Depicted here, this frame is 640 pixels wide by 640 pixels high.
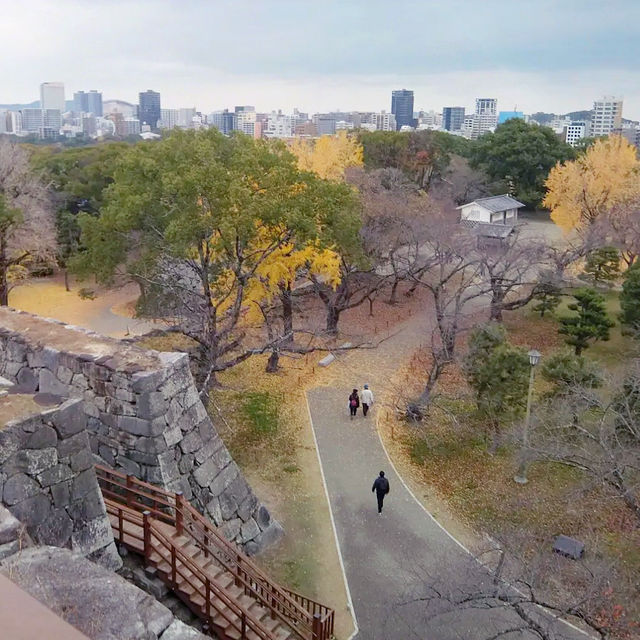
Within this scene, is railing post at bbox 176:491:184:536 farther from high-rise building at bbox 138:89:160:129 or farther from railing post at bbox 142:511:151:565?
high-rise building at bbox 138:89:160:129

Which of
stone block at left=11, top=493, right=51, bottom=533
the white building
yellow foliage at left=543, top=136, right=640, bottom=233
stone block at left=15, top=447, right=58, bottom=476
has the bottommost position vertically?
stone block at left=11, top=493, right=51, bottom=533

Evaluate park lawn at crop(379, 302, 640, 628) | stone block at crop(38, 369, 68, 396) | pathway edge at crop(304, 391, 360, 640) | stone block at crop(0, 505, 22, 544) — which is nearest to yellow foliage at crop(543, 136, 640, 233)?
park lawn at crop(379, 302, 640, 628)

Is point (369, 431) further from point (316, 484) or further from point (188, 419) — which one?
point (188, 419)

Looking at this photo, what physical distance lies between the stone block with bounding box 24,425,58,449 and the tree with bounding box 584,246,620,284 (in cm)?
1969

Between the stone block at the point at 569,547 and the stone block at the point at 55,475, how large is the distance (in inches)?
286

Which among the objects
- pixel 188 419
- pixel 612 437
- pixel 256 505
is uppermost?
pixel 188 419

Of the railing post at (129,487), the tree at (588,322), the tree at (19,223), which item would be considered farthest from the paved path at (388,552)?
the tree at (19,223)

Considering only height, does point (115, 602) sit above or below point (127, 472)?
above

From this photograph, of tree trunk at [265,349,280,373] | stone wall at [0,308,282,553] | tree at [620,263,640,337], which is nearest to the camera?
stone wall at [0,308,282,553]

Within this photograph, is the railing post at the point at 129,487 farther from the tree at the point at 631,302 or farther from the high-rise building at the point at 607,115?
the high-rise building at the point at 607,115

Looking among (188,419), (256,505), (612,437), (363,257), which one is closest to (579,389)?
(612,437)

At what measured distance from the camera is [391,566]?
9.45m

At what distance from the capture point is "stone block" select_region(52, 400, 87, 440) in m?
5.80

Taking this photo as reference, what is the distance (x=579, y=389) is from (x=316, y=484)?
4.94m
